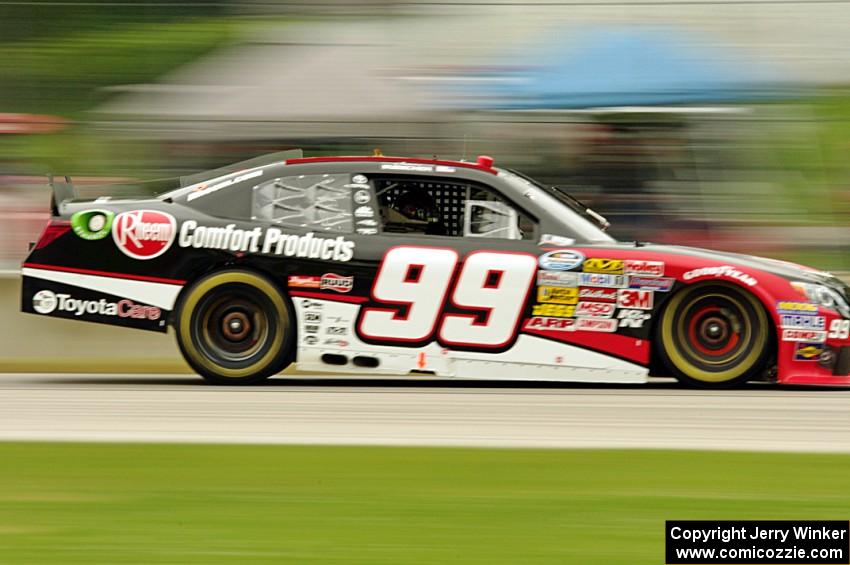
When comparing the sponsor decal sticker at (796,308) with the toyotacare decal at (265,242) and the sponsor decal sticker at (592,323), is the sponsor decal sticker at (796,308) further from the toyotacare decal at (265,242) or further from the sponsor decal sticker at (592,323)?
the toyotacare decal at (265,242)

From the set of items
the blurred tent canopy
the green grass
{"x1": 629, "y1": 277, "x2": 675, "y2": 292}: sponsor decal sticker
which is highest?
the blurred tent canopy

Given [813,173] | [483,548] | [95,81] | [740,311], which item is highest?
[95,81]

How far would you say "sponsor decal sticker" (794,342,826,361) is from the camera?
8680 millimetres

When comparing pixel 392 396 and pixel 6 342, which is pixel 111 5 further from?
pixel 392 396

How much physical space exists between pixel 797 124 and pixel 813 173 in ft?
1.77

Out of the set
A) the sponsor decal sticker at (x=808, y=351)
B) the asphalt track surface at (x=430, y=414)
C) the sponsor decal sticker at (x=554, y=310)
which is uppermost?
the sponsor decal sticker at (x=554, y=310)

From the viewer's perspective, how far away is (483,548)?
4547 millimetres

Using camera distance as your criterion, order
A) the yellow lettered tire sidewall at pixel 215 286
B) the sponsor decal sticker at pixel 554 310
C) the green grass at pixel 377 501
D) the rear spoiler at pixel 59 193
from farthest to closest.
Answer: the rear spoiler at pixel 59 193 → the yellow lettered tire sidewall at pixel 215 286 → the sponsor decal sticker at pixel 554 310 → the green grass at pixel 377 501

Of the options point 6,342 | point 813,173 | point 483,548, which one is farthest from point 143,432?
point 813,173

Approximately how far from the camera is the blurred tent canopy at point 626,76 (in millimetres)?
13297

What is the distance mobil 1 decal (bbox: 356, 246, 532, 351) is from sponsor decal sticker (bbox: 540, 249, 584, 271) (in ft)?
0.22

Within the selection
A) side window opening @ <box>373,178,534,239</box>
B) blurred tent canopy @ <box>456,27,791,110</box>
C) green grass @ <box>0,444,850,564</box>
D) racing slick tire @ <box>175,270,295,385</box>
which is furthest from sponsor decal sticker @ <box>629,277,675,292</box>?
blurred tent canopy @ <box>456,27,791,110</box>

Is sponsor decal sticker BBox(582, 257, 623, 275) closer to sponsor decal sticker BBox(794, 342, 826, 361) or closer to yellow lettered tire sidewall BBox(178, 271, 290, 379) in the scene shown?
sponsor decal sticker BBox(794, 342, 826, 361)

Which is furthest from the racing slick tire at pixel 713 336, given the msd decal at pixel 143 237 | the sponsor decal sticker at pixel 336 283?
the msd decal at pixel 143 237
